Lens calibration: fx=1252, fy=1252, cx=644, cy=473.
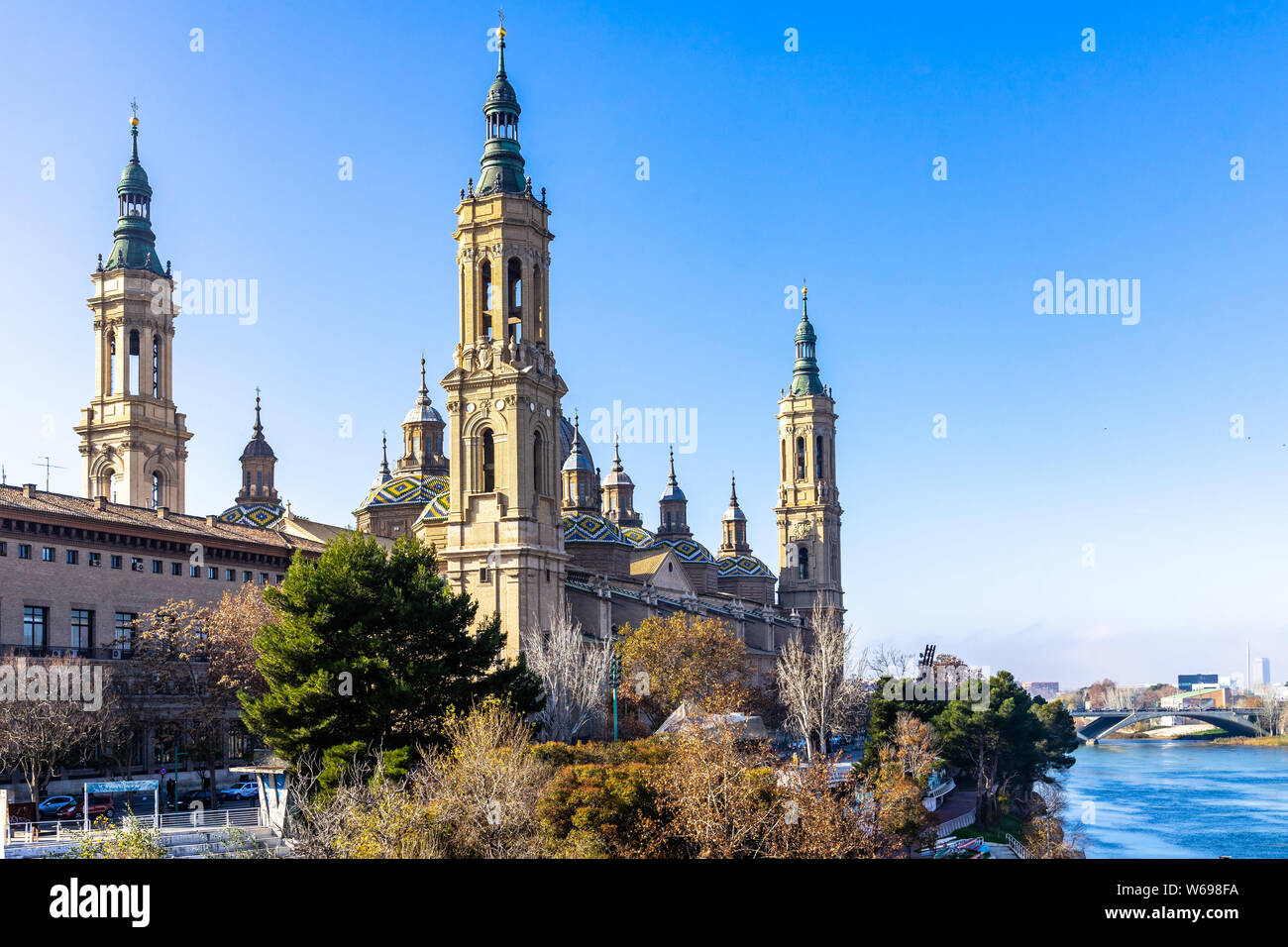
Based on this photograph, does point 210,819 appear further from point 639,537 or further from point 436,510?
point 639,537

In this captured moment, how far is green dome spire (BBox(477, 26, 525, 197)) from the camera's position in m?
72.5

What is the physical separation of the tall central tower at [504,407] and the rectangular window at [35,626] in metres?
20.3

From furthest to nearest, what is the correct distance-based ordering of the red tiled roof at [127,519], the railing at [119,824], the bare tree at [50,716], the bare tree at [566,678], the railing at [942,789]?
the railing at [942,789]
the red tiled roof at [127,519]
the bare tree at [566,678]
the bare tree at [50,716]
the railing at [119,824]

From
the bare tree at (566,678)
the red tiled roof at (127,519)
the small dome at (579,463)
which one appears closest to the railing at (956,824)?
the bare tree at (566,678)

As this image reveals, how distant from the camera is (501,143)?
73062 mm

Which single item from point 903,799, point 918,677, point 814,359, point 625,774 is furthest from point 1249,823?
point 814,359

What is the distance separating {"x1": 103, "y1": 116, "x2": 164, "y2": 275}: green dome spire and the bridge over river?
11684cm

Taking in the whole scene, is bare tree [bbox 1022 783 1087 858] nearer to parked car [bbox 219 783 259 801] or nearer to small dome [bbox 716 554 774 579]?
parked car [bbox 219 783 259 801]

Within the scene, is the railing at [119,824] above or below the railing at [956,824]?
above

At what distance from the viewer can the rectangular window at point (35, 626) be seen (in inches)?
2221

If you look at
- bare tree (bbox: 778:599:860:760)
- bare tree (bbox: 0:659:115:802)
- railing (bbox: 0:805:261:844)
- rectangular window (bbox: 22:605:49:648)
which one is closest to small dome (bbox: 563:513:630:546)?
Result: bare tree (bbox: 778:599:860:760)

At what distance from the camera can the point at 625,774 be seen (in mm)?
34500

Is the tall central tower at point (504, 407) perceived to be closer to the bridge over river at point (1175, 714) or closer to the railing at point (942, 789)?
the railing at point (942, 789)
